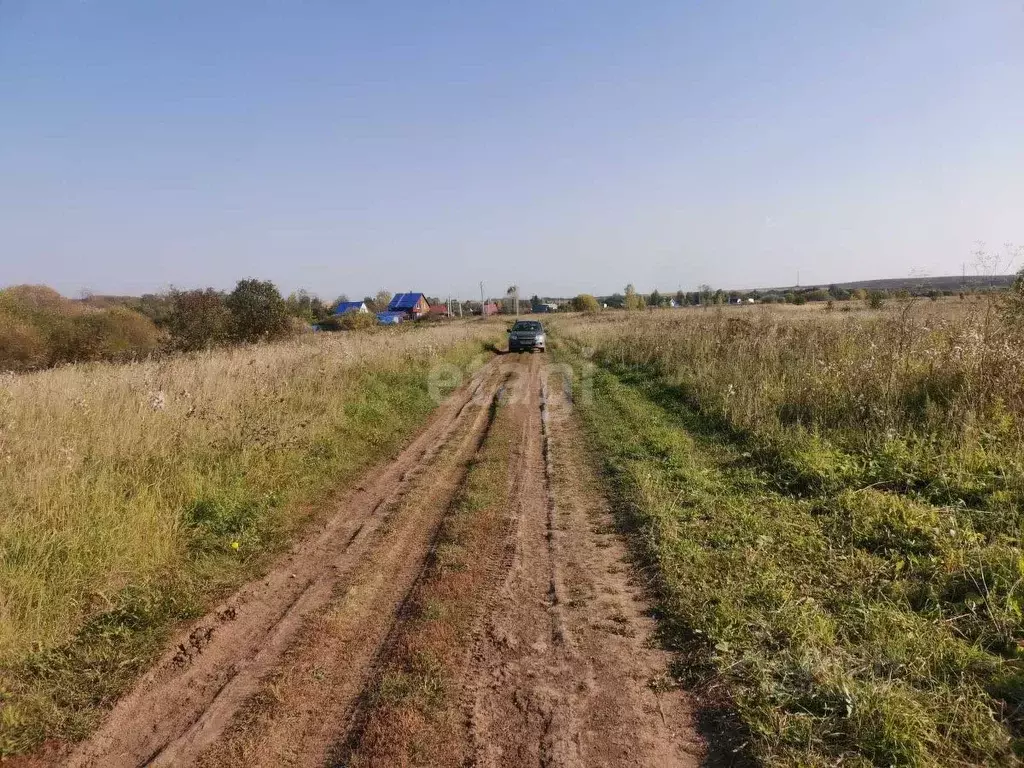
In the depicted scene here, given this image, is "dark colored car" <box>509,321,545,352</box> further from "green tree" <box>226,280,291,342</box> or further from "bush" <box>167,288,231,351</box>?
"bush" <box>167,288,231,351</box>

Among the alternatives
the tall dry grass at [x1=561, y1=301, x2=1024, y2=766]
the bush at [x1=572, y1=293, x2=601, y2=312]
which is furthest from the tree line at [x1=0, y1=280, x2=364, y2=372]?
the bush at [x1=572, y1=293, x2=601, y2=312]

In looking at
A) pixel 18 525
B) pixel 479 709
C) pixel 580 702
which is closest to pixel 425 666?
pixel 479 709

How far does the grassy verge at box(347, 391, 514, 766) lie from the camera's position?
285cm

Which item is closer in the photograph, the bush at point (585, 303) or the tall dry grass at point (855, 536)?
the tall dry grass at point (855, 536)

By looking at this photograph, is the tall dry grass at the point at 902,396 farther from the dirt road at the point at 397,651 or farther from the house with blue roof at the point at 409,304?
the house with blue roof at the point at 409,304

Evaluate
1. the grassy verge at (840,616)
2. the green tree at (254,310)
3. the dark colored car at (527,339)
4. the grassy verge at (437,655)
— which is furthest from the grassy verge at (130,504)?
the dark colored car at (527,339)

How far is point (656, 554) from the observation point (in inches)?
197

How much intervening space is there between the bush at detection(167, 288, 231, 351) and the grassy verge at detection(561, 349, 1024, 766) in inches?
851

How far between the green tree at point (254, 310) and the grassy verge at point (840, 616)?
22500 millimetres

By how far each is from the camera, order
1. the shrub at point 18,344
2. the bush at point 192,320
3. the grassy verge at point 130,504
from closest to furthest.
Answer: the grassy verge at point 130,504 < the shrub at point 18,344 < the bush at point 192,320

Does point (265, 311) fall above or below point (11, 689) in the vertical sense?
above

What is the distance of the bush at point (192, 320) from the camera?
22.5 metres

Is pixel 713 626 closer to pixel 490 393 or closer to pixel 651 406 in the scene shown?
pixel 651 406

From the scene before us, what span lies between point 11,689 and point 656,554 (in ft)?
15.3
